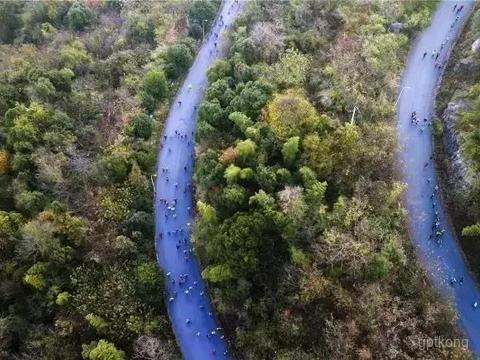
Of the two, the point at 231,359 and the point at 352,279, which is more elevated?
the point at 352,279

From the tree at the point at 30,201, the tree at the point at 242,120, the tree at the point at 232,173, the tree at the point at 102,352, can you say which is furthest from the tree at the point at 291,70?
the tree at the point at 102,352

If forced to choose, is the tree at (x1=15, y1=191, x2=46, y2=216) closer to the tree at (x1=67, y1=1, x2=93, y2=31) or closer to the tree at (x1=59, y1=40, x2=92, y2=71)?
the tree at (x1=59, y1=40, x2=92, y2=71)

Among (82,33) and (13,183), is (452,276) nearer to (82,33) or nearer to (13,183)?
(13,183)

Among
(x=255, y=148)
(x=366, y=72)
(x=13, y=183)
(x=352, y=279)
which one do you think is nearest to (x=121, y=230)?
(x=13, y=183)

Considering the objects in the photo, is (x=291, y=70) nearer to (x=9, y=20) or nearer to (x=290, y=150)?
(x=290, y=150)

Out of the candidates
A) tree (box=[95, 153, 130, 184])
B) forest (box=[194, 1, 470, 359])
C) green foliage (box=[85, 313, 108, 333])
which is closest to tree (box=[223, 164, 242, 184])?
forest (box=[194, 1, 470, 359])
